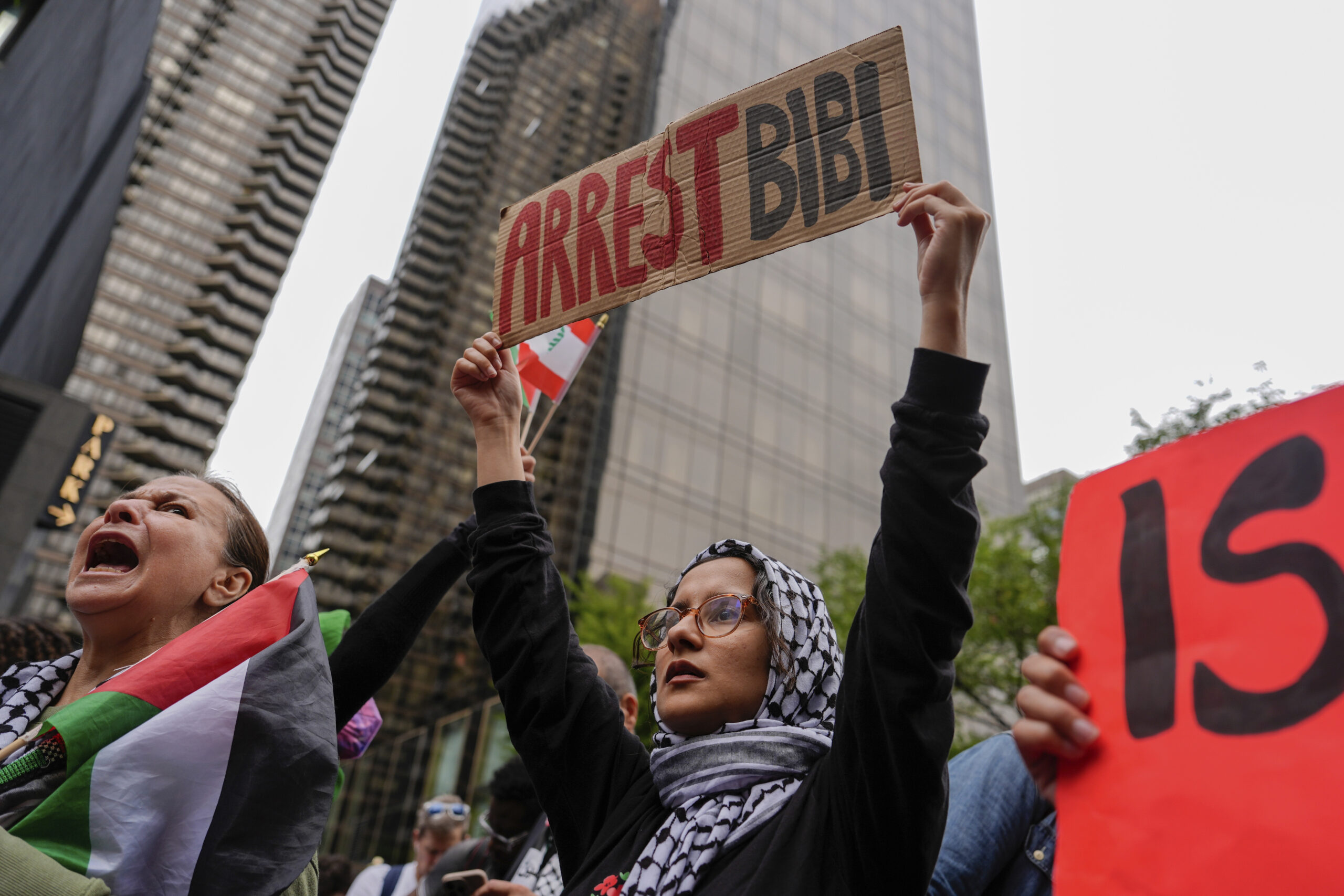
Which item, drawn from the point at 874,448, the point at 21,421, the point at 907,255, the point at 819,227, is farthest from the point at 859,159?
the point at 907,255

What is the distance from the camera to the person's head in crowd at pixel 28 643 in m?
2.96

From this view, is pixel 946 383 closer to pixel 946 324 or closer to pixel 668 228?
pixel 946 324

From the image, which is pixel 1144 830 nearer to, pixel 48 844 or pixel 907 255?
pixel 48 844

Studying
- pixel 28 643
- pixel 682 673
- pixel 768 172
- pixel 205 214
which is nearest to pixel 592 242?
pixel 768 172

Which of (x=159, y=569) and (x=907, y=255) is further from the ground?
(x=907, y=255)

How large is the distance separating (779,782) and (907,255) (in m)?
37.3

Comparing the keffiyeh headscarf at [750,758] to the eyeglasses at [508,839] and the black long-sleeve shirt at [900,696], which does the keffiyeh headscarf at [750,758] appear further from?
the eyeglasses at [508,839]

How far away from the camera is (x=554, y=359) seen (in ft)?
12.6

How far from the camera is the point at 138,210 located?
74.2 m

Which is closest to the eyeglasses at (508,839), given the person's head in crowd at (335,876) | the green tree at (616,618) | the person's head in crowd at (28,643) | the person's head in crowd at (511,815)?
the person's head in crowd at (511,815)

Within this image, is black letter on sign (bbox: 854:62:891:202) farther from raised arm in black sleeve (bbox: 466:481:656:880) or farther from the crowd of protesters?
raised arm in black sleeve (bbox: 466:481:656:880)

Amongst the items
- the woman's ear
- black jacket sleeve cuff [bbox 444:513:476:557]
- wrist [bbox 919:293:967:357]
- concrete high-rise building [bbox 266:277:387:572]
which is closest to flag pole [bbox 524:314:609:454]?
black jacket sleeve cuff [bbox 444:513:476:557]

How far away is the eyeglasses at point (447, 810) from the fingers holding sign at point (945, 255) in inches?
149

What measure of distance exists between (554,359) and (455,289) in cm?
5315
